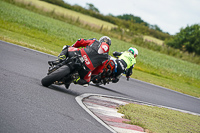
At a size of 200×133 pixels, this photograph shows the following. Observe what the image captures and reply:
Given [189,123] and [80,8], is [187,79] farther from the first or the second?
[80,8]

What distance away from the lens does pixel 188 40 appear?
74.6 meters

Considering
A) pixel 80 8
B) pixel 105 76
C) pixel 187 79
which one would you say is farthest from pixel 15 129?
pixel 80 8

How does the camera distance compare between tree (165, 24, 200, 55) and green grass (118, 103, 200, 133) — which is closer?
green grass (118, 103, 200, 133)

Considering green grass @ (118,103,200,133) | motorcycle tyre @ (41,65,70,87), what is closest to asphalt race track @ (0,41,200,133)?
motorcycle tyre @ (41,65,70,87)

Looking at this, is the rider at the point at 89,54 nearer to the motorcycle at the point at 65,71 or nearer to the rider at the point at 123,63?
the motorcycle at the point at 65,71

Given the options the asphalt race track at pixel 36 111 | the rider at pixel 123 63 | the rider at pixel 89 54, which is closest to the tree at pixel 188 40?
the rider at pixel 123 63

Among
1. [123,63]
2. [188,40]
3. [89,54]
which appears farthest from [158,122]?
[188,40]

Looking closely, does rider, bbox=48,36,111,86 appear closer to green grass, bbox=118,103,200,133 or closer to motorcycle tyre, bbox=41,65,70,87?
motorcycle tyre, bbox=41,65,70,87

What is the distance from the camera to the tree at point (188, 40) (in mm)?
Result: 72375

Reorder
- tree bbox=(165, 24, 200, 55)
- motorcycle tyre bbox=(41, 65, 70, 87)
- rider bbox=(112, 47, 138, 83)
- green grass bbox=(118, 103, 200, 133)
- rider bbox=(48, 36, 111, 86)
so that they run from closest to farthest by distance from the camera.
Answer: green grass bbox=(118, 103, 200, 133) → motorcycle tyre bbox=(41, 65, 70, 87) → rider bbox=(48, 36, 111, 86) → rider bbox=(112, 47, 138, 83) → tree bbox=(165, 24, 200, 55)

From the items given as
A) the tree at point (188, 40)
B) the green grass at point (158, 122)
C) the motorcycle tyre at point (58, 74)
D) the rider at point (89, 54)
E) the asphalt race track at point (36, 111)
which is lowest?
the green grass at point (158, 122)

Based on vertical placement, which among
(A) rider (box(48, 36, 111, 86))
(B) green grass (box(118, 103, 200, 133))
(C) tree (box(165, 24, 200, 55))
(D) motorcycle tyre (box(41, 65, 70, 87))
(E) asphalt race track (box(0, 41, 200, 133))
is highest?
(C) tree (box(165, 24, 200, 55))

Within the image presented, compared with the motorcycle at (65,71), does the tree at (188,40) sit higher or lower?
higher

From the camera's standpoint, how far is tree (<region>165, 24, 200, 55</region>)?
237 ft
